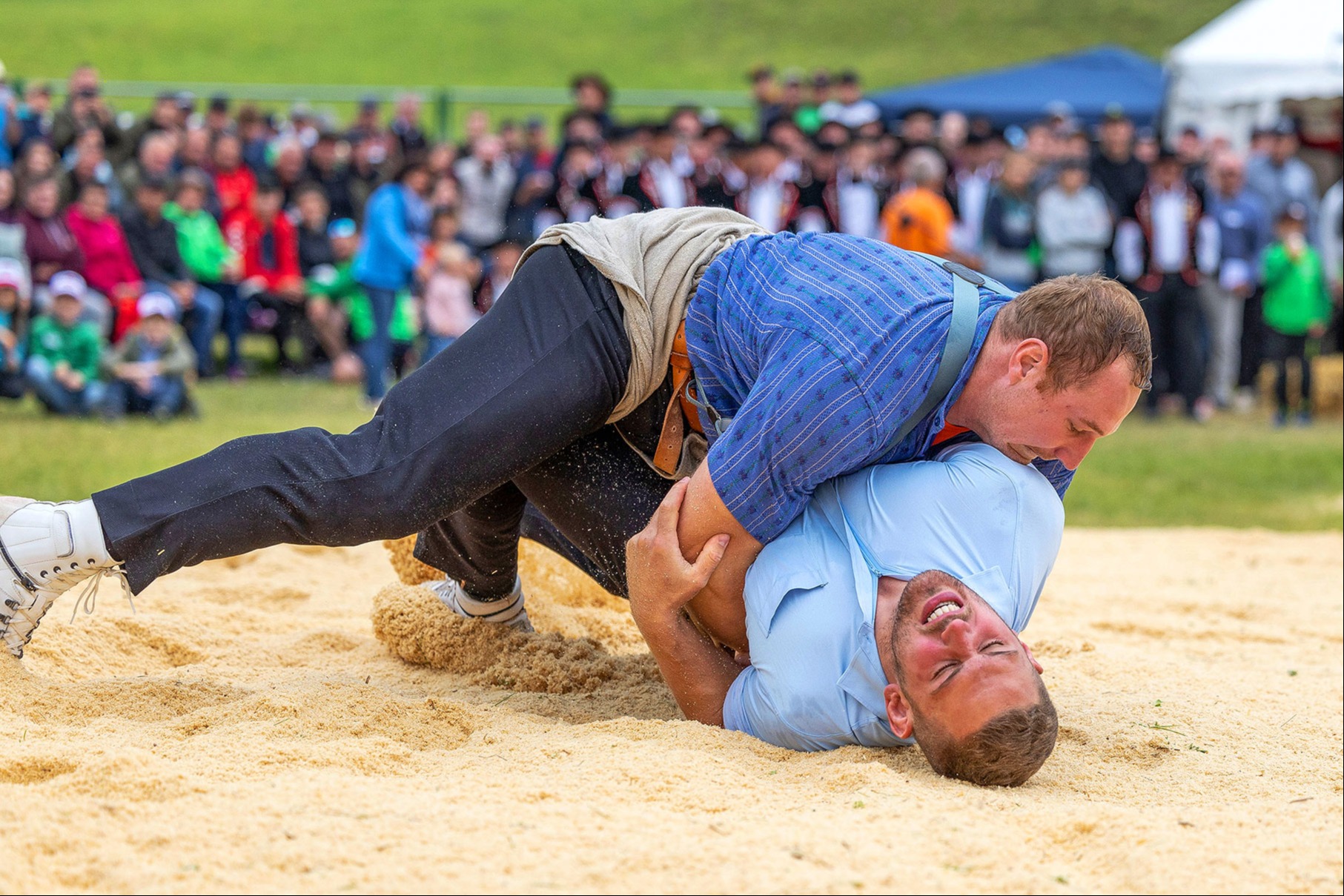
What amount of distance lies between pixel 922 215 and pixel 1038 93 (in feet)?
19.2

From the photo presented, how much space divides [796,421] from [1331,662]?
2.30m

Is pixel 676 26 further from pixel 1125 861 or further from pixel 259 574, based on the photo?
pixel 1125 861

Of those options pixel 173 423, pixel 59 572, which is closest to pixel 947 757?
pixel 59 572

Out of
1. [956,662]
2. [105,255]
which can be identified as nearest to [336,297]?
[105,255]

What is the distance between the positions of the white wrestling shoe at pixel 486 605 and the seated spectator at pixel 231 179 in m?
7.74

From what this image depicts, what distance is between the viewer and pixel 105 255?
8.99m

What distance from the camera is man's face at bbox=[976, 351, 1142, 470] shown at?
8.12 feet

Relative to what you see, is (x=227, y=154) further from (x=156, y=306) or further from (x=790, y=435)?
(x=790, y=435)

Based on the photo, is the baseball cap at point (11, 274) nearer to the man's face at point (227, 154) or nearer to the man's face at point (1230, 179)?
the man's face at point (227, 154)

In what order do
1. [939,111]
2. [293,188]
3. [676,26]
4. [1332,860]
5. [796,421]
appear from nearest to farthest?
[1332,860]
[796,421]
[293,188]
[939,111]
[676,26]

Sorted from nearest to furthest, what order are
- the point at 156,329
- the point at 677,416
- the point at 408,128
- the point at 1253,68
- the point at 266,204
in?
the point at 677,416, the point at 156,329, the point at 266,204, the point at 1253,68, the point at 408,128

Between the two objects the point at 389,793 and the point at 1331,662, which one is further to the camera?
the point at 1331,662

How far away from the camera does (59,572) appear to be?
8.75ft

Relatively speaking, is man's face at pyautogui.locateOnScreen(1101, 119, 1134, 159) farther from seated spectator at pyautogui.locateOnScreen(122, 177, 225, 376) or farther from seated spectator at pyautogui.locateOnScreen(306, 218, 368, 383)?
seated spectator at pyautogui.locateOnScreen(122, 177, 225, 376)
